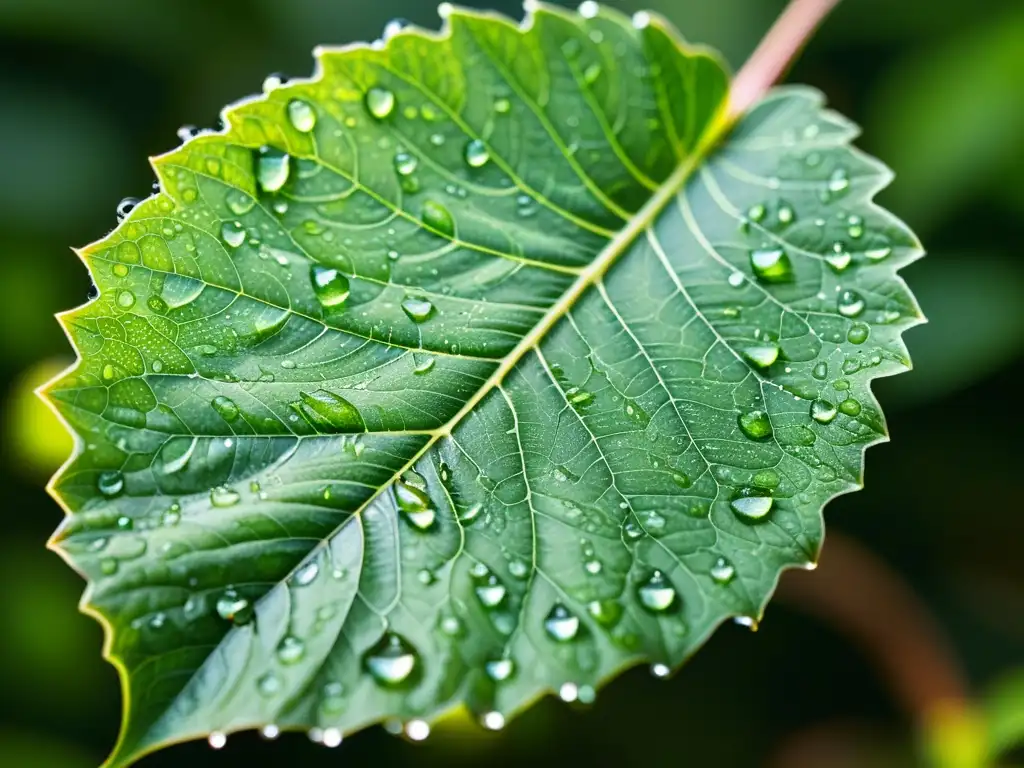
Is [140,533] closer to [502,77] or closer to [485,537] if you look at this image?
[485,537]

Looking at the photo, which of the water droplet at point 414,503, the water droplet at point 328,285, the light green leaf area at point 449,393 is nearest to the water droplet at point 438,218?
the light green leaf area at point 449,393

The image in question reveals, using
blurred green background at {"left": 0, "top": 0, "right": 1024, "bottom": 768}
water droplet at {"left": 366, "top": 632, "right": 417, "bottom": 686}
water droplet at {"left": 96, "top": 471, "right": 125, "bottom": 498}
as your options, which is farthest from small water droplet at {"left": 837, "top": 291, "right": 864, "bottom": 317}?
blurred green background at {"left": 0, "top": 0, "right": 1024, "bottom": 768}

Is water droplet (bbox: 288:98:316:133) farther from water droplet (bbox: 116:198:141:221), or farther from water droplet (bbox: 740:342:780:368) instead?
water droplet (bbox: 740:342:780:368)

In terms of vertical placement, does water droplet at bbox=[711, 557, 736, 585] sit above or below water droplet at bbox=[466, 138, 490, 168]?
below

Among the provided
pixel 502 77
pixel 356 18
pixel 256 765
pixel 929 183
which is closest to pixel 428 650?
pixel 502 77

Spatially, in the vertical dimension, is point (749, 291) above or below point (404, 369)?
above

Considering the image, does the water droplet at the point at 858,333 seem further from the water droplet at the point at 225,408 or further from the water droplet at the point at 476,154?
the water droplet at the point at 225,408
